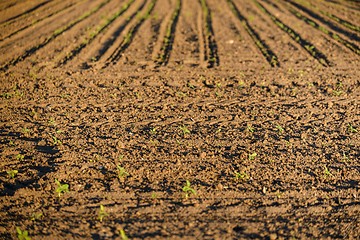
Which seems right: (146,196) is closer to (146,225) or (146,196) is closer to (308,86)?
(146,225)

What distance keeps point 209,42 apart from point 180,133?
5.53 m

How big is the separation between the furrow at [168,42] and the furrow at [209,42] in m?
1.04

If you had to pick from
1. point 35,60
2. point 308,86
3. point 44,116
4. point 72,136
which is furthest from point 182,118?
point 35,60

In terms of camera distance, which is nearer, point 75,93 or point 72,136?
point 72,136

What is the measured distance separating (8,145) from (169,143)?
2611 millimetres

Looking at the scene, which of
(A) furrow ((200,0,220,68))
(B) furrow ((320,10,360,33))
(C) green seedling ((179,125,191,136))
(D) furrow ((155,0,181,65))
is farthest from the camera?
(B) furrow ((320,10,360,33))

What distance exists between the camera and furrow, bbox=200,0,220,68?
388 inches

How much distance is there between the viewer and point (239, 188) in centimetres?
514

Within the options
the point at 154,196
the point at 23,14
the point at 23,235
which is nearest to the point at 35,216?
the point at 23,235

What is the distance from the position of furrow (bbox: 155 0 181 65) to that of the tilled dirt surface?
1.2 inches

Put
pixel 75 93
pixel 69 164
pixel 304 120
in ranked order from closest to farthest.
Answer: pixel 69 164 → pixel 304 120 → pixel 75 93

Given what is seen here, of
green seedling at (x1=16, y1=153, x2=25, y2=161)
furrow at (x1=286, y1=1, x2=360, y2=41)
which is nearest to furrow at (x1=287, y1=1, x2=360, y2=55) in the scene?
furrow at (x1=286, y1=1, x2=360, y2=41)

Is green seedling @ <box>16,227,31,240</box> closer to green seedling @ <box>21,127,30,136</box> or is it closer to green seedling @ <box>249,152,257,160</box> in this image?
green seedling @ <box>21,127,30,136</box>

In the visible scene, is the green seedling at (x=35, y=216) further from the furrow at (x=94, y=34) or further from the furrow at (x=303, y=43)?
the furrow at (x=303, y=43)
